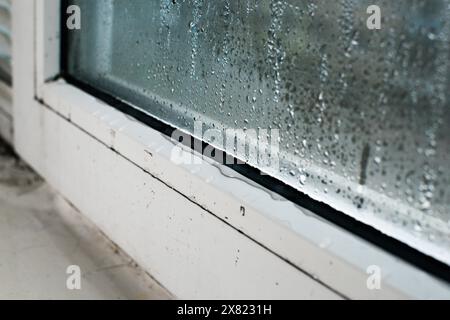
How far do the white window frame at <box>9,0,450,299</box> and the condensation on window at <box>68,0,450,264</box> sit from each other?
56 millimetres

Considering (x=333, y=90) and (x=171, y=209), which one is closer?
(x=333, y=90)

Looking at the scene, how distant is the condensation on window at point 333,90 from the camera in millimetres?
612

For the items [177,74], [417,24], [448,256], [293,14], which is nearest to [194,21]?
[177,74]

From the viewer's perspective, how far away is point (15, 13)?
1434 mm

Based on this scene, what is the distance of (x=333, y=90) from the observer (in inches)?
28.1

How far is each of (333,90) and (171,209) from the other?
367 millimetres

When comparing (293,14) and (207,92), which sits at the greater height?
(293,14)

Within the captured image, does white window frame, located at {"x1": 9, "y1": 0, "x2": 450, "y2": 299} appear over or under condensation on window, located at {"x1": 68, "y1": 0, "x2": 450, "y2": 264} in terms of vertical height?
under

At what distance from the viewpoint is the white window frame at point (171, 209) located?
26.5 inches

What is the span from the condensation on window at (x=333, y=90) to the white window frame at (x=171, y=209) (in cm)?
6

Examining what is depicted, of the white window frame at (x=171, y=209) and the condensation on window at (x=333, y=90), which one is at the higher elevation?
the condensation on window at (x=333, y=90)

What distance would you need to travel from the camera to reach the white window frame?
67cm

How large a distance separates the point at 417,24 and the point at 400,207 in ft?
0.69
